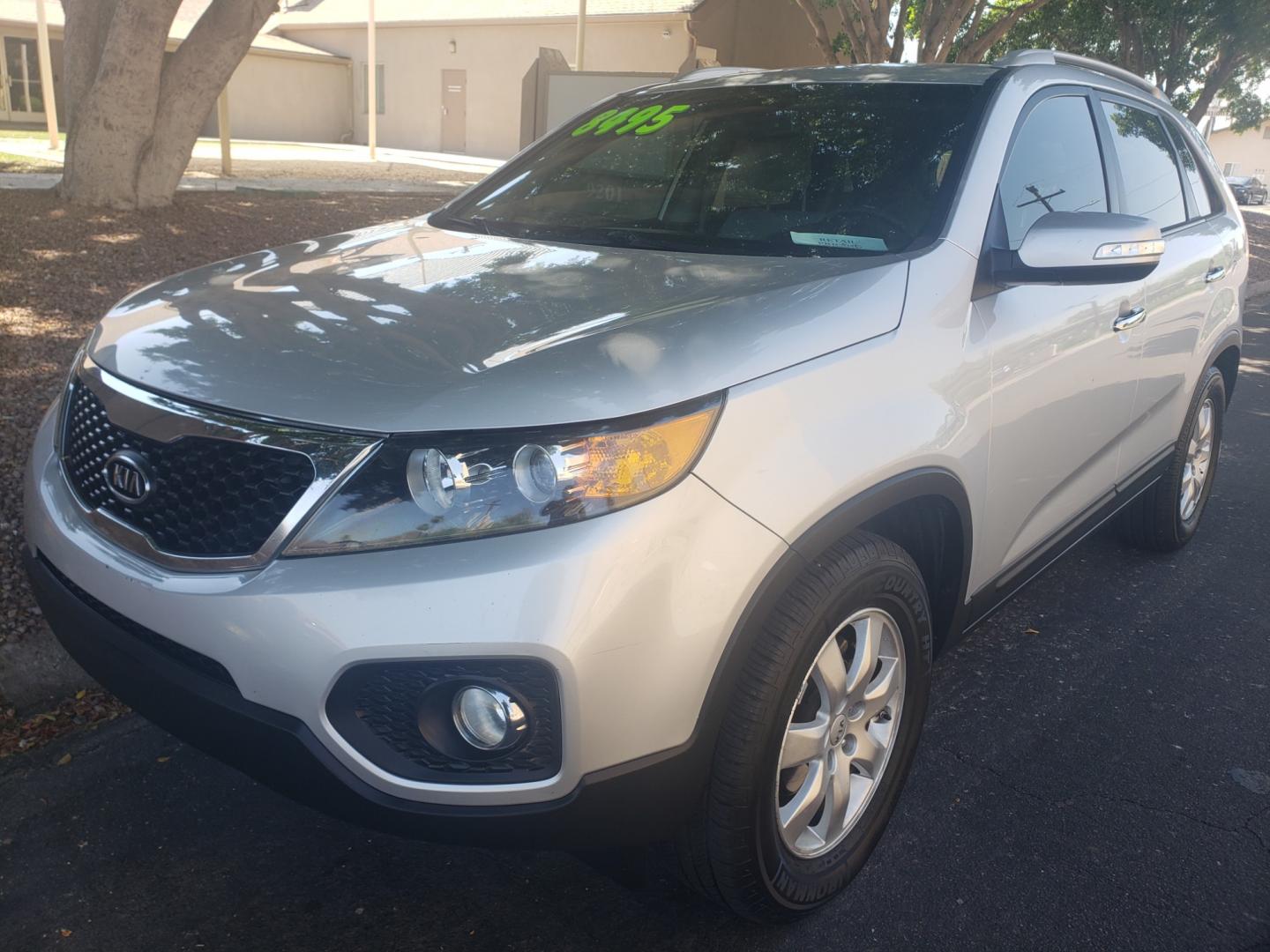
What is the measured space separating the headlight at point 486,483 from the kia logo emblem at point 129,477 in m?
0.42

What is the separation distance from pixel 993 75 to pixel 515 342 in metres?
1.83

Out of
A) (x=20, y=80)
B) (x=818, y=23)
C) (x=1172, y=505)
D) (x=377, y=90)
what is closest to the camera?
(x=1172, y=505)

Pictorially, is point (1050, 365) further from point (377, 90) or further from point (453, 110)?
point (377, 90)

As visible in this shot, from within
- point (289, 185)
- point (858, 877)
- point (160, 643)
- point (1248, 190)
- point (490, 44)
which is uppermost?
point (490, 44)

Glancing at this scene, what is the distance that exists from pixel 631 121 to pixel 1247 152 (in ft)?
236

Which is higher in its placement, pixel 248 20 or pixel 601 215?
pixel 248 20

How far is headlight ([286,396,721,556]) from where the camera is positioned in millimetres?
1864

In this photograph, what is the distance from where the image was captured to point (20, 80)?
2805 cm

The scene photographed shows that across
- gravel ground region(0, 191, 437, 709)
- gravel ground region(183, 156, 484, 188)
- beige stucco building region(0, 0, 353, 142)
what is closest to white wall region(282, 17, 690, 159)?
beige stucco building region(0, 0, 353, 142)

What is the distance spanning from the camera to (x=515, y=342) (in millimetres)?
2141

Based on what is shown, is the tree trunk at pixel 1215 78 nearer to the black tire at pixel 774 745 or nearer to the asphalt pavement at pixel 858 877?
the asphalt pavement at pixel 858 877

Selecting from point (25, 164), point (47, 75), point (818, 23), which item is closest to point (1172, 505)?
point (818, 23)

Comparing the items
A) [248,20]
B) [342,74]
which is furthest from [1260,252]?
[342,74]

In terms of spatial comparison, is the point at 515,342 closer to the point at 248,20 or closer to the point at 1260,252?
the point at 248,20
